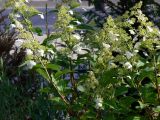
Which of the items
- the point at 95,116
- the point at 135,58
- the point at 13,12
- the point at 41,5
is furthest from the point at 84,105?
the point at 41,5

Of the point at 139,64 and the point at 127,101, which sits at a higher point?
the point at 139,64

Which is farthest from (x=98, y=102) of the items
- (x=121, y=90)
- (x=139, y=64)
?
(x=139, y=64)

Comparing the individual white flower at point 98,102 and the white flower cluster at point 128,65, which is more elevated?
the white flower cluster at point 128,65

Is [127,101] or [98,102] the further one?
[127,101]

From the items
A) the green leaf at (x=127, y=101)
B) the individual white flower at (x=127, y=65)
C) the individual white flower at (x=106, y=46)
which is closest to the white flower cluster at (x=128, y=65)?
the individual white flower at (x=127, y=65)

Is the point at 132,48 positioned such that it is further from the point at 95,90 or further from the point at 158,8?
the point at 158,8

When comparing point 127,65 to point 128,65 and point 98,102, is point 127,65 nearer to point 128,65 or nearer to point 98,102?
point 128,65

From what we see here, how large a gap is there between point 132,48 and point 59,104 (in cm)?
50

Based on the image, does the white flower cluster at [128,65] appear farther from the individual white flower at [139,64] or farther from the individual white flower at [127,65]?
the individual white flower at [139,64]

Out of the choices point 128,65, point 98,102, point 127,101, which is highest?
point 128,65

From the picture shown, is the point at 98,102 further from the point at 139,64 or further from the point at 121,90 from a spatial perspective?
the point at 139,64

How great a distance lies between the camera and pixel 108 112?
8.44ft

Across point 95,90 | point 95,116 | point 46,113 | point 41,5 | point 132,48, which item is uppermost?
point 132,48

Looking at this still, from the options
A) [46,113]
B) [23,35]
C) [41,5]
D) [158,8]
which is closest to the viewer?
[23,35]
